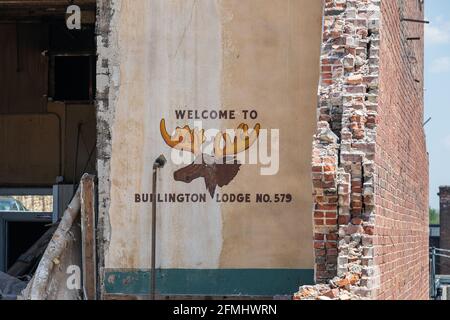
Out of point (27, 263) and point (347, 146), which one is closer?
point (347, 146)

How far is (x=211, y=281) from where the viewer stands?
416 inches

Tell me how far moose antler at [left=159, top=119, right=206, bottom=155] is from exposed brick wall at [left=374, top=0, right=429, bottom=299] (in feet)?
7.16

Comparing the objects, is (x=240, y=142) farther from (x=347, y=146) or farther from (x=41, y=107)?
(x=41, y=107)

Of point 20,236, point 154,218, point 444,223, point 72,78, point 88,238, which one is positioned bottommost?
point 444,223

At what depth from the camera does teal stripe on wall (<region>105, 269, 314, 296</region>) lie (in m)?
10.5

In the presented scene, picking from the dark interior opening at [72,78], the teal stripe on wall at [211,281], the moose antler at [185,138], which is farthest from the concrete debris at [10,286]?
the dark interior opening at [72,78]

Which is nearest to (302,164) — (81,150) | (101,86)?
(101,86)

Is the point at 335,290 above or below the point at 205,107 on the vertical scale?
below

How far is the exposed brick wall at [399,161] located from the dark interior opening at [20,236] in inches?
269

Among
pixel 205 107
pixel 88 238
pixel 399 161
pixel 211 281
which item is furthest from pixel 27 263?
pixel 399 161

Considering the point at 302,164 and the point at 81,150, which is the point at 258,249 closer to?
the point at 302,164

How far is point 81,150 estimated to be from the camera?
54.6 feet

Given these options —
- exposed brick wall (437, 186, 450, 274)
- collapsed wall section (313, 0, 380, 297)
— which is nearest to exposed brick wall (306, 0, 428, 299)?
collapsed wall section (313, 0, 380, 297)

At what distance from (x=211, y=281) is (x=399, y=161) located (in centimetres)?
283
